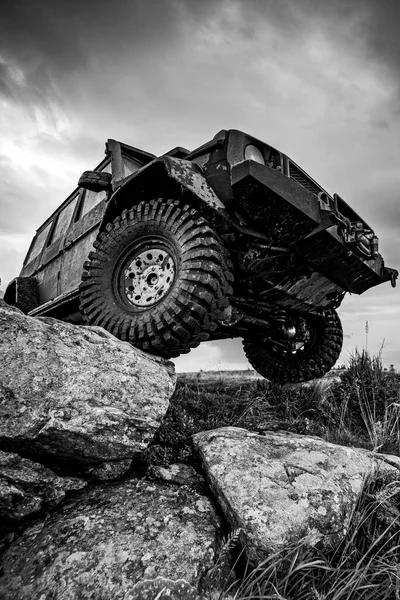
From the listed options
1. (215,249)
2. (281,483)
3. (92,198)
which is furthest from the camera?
(92,198)

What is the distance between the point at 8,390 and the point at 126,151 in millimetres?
3301

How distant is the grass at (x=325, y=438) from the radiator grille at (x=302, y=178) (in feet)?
5.90

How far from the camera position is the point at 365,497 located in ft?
6.39

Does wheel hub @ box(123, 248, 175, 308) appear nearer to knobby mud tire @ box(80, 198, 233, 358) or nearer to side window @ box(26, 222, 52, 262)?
knobby mud tire @ box(80, 198, 233, 358)

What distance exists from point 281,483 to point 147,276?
1.84 m

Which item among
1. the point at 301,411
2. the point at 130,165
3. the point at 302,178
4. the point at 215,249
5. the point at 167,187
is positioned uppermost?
the point at 130,165

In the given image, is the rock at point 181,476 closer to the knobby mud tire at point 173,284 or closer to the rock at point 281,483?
the rock at point 281,483

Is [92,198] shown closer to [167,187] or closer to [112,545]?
[167,187]

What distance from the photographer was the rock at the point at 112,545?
1.37m

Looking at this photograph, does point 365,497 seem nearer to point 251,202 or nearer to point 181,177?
point 251,202

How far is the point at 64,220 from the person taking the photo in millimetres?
5516

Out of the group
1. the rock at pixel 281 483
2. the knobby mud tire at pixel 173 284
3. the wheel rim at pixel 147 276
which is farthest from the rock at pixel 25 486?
the wheel rim at pixel 147 276

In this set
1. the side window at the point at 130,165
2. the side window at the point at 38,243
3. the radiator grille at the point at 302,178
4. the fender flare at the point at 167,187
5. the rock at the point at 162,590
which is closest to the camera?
the rock at the point at 162,590

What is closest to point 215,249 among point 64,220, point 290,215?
point 290,215
